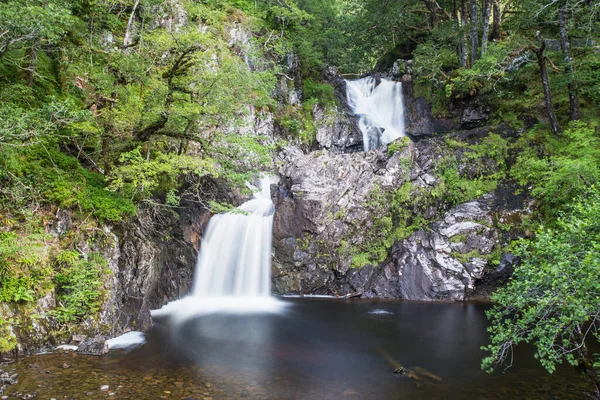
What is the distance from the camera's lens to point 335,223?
1465 centimetres

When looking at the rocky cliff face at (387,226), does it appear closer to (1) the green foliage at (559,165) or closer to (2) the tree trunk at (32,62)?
(1) the green foliage at (559,165)

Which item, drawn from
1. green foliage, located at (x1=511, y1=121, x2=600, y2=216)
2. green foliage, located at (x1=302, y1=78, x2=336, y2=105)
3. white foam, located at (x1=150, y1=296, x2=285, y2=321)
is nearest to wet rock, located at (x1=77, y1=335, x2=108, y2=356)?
white foam, located at (x1=150, y1=296, x2=285, y2=321)

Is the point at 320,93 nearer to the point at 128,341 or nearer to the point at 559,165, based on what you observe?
the point at 559,165

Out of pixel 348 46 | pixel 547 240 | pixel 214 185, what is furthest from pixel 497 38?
pixel 547 240

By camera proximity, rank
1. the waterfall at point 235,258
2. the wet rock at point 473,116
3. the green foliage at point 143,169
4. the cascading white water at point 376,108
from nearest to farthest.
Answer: the green foliage at point 143,169
the waterfall at point 235,258
the wet rock at point 473,116
the cascading white water at point 376,108

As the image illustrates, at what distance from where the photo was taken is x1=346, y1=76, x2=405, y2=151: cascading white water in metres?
20.9

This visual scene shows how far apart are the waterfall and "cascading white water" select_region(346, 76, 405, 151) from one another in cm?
945

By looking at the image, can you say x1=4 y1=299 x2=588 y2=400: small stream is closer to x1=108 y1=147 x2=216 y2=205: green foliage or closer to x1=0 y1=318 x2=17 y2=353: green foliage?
x1=0 y1=318 x2=17 y2=353: green foliage

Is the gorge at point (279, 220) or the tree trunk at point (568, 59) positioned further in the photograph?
the tree trunk at point (568, 59)

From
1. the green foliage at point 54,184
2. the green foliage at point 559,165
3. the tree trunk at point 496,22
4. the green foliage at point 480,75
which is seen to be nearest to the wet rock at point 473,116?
the green foliage at point 480,75

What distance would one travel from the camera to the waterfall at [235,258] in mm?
13664

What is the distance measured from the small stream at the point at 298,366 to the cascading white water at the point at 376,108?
12470 mm

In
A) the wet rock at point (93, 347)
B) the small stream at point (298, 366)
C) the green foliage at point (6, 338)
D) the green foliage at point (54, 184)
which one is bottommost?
the small stream at point (298, 366)

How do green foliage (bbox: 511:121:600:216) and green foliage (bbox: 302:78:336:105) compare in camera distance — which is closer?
green foliage (bbox: 511:121:600:216)
